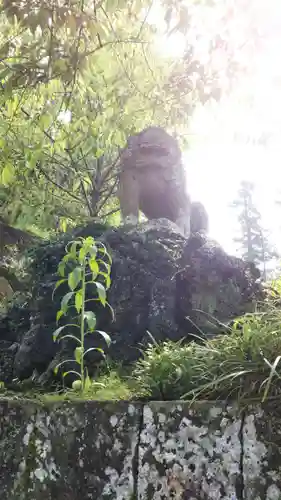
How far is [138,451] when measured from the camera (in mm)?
2053

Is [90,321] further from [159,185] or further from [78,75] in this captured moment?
[159,185]

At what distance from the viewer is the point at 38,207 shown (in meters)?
7.33

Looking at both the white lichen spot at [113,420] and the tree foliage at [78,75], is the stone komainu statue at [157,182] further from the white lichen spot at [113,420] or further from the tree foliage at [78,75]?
the white lichen spot at [113,420]

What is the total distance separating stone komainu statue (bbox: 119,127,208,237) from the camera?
5605 millimetres

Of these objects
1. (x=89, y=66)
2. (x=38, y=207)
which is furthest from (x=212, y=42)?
(x=38, y=207)

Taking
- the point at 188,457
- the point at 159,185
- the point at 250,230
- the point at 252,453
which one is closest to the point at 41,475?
the point at 188,457

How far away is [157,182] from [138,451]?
12.9 ft

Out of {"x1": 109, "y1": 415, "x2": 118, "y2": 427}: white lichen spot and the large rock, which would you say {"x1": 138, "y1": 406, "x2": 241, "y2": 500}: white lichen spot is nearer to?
{"x1": 109, "y1": 415, "x2": 118, "y2": 427}: white lichen spot

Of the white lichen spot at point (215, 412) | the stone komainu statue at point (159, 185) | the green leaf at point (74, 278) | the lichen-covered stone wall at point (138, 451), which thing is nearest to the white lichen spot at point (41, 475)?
the lichen-covered stone wall at point (138, 451)

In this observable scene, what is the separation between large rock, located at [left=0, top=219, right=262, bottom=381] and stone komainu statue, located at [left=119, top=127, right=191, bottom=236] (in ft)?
5.17

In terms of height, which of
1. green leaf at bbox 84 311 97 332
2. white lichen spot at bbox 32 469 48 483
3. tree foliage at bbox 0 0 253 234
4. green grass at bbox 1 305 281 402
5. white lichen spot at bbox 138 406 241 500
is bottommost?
white lichen spot at bbox 32 469 48 483

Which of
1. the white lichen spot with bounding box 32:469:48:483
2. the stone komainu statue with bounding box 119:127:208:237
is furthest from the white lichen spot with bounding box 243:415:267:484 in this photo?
the stone komainu statue with bounding box 119:127:208:237

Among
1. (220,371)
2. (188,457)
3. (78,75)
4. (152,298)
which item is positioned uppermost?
(78,75)

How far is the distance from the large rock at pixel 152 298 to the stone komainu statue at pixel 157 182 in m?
1.58
